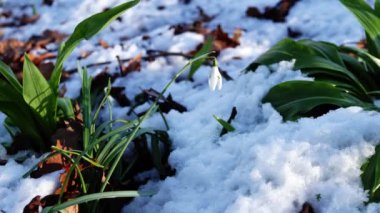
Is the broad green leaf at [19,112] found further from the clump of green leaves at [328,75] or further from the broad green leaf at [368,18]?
the broad green leaf at [368,18]

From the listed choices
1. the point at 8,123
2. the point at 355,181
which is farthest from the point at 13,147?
the point at 355,181

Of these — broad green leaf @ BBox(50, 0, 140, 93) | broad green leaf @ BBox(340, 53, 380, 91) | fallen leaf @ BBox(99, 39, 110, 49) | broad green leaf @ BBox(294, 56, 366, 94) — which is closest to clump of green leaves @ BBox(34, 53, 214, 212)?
broad green leaf @ BBox(50, 0, 140, 93)

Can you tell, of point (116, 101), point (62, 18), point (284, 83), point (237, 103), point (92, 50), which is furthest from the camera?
point (62, 18)

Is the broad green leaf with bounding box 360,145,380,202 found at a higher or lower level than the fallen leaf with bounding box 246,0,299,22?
higher

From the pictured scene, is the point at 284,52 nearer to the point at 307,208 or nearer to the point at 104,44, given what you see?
the point at 307,208

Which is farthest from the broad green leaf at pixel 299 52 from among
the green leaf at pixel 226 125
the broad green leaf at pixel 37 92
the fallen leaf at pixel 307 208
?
the broad green leaf at pixel 37 92

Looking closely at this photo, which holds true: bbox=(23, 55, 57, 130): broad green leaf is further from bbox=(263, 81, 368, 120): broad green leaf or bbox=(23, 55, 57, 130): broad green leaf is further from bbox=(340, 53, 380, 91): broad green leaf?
bbox=(340, 53, 380, 91): broad green leaf

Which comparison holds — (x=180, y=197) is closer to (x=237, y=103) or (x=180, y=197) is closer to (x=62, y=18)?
(x=237, y=103)
